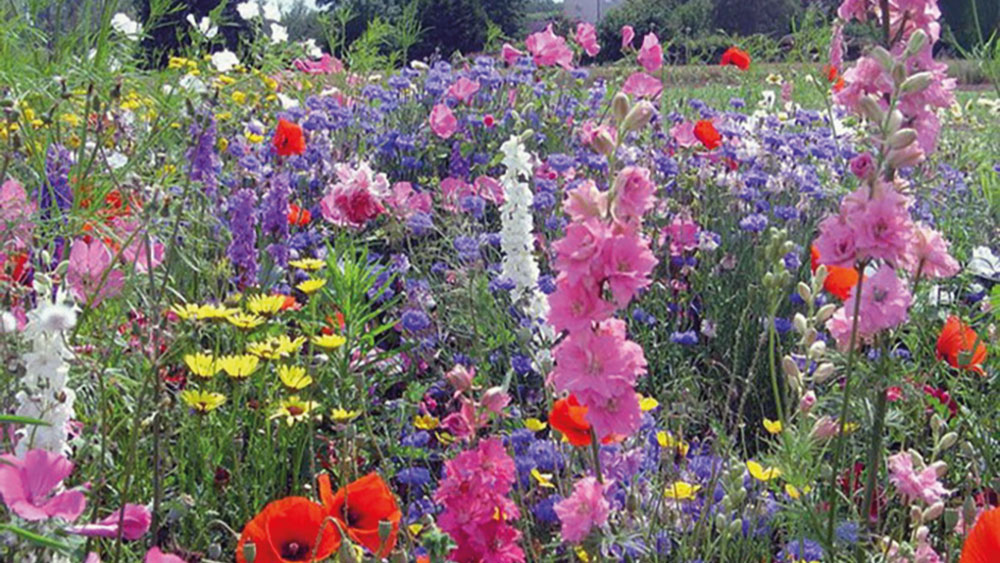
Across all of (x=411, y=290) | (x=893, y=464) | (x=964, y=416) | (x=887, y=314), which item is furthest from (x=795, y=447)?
(x=411, y=290)

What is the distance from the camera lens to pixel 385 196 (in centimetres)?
281

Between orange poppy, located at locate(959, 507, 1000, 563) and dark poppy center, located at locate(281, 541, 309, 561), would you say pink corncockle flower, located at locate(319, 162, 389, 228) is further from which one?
orange poppy, located at locate(959, 507, 1000, 563)

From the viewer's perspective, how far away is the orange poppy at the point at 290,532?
132cm

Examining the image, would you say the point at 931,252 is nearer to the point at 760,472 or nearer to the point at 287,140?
the point at 760,472

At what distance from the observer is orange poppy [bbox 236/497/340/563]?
52.1 inches

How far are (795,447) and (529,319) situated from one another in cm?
99

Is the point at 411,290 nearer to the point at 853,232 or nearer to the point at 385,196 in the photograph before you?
the point at 385,196

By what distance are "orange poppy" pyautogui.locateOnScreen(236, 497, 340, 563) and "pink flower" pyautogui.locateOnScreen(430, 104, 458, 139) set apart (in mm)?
2550

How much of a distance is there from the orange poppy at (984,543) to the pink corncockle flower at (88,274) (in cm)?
133

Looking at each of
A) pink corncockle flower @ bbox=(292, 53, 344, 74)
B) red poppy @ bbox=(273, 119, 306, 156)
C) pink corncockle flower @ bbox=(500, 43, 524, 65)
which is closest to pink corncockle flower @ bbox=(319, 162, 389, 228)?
red poppy @ bbox=(273, 119, 306, 156)

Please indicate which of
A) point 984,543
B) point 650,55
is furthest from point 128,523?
point 650,55

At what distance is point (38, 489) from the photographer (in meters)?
1.09

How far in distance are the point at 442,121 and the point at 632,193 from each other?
2760 millimetres

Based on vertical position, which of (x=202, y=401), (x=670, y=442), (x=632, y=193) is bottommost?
(x=670, y=442)
